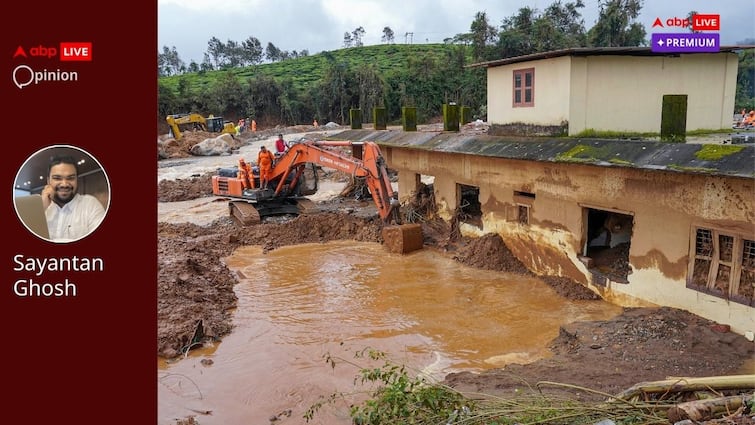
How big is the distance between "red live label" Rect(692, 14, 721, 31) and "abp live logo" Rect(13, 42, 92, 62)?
13.3 meters

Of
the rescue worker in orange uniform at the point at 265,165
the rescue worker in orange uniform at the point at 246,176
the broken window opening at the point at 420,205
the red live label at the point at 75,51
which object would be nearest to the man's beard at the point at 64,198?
the red live label at the point at 75,51

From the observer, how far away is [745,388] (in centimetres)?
618

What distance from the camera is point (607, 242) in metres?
12.9

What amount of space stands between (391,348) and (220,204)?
47.0 feet

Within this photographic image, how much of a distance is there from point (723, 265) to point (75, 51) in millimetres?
9216

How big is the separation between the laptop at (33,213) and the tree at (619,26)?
44.8 m

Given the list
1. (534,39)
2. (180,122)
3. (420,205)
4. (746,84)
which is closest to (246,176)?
(420,205)

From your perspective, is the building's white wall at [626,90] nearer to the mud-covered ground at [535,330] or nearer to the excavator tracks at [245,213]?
the mud-covered ground at [535,330]

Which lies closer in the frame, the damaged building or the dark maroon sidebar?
the dark maroon sidebar

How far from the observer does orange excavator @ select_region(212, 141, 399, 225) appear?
14875 millimetres

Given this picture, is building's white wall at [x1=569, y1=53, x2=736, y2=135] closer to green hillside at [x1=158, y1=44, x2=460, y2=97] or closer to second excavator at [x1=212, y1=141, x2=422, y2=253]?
second excavator at [x1=212, y1=141, x2=422, y2=253]

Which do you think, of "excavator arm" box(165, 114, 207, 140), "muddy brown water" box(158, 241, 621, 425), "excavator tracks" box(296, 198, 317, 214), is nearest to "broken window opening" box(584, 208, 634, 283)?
"muddy brown water" box(158, 241, 621, 425)

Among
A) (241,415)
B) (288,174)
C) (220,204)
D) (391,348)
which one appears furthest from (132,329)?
(220,204)

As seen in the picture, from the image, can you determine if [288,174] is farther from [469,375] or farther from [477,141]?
[469,375]
